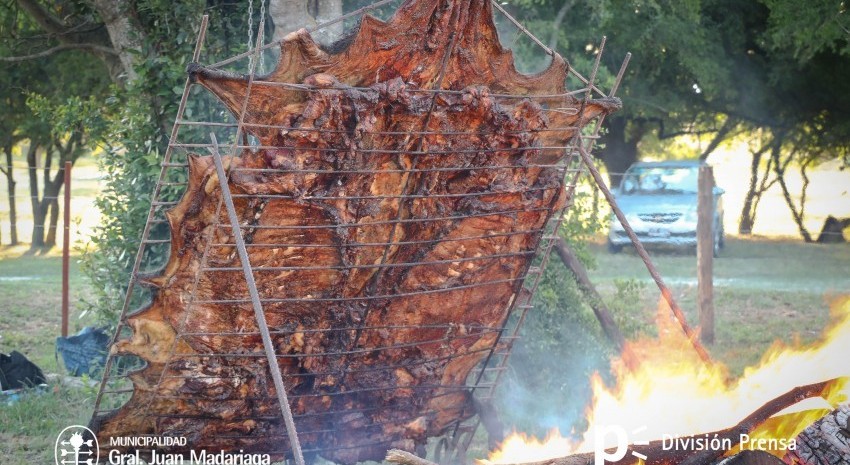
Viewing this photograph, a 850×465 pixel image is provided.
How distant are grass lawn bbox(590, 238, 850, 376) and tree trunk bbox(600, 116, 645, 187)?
2.85 metres

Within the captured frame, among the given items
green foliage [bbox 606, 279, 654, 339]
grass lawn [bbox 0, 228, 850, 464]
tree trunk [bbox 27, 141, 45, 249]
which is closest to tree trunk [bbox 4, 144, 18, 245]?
tree trunk [bbox 27, 141, 45, 249]

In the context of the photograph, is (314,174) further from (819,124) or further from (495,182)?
(819,124)

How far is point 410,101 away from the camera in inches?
140

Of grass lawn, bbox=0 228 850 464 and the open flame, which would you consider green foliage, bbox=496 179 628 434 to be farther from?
the open flame

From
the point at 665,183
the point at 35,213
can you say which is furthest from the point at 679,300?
the point at 35,213

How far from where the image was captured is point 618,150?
1850cm

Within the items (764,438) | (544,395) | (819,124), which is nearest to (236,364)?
(764,438)

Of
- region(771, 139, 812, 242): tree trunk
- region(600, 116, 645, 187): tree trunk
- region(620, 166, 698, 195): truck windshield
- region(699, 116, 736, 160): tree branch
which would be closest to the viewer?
region(620, 166, 698, 195): truck windshield

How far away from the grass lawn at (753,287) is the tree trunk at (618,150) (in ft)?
9.34

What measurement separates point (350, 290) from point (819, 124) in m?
16.2

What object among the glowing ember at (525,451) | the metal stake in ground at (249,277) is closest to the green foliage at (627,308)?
the glowing ember at (525,451)

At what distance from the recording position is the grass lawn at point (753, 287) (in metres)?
8.98

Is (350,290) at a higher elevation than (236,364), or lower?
higher

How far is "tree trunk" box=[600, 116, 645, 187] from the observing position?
1792cm
